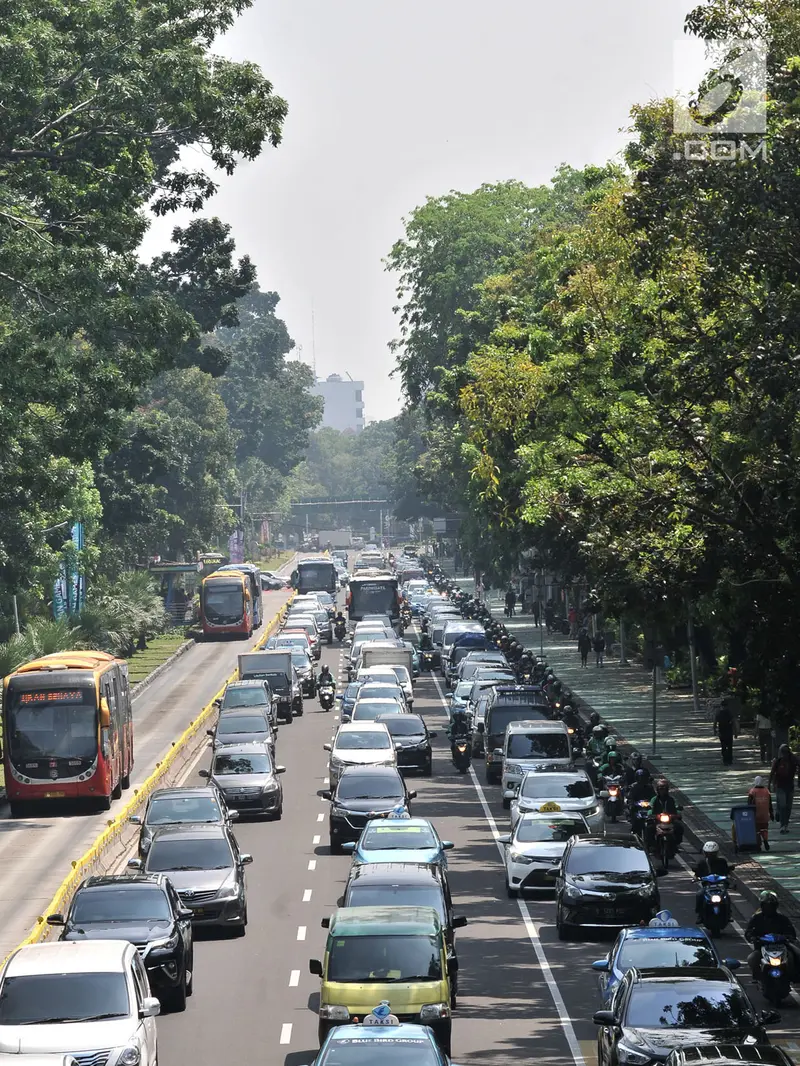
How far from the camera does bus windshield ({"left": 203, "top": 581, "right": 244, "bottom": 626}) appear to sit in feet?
291

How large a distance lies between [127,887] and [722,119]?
13.8 m

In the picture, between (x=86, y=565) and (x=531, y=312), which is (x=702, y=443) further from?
(x=86, y=565)

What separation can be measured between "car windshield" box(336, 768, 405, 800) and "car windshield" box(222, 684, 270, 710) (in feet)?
56.6

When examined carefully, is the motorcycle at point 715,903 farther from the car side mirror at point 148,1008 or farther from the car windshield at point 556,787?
the car side mirror at point 148,1008

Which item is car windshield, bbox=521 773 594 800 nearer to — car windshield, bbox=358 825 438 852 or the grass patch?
car windshield, bbox=358 825 438 852

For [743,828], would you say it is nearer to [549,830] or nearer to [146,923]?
[549,830]

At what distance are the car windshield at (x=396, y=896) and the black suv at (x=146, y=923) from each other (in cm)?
211

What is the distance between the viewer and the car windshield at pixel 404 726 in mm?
47188

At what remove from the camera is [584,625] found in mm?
82000

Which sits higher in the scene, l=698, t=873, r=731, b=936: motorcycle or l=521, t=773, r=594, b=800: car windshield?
l=521, t=773, r=594, b=800: car windshield

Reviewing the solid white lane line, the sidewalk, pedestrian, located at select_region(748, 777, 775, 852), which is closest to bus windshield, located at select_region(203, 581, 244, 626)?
the sidewalk

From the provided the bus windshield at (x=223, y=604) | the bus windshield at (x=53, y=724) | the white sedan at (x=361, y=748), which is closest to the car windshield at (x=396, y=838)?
the white sedan at (x=361, y=748)

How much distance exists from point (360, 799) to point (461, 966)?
10944mm

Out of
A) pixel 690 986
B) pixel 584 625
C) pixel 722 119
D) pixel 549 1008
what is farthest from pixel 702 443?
pixel 584 625
